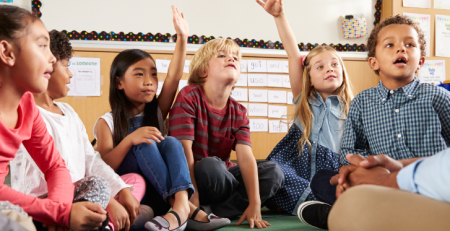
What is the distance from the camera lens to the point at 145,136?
1.14 metres

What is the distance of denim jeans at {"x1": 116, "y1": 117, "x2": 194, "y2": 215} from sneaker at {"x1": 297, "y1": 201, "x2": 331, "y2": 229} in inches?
14.8

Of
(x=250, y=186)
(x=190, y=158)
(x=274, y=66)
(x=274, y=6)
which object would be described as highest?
(x=274, y=6)

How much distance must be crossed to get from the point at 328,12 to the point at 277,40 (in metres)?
0.45

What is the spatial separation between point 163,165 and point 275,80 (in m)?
1.50

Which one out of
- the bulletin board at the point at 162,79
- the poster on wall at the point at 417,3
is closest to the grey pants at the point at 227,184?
the bulletin board at the point at 162,79

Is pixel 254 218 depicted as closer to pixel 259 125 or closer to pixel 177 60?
pixel 177 60

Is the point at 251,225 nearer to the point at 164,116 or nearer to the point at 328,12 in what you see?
the point at 164,116

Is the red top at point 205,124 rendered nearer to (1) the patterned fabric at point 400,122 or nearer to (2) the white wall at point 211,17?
(1) the patterned fabric at point 400,122

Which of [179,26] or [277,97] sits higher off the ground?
[179,26]

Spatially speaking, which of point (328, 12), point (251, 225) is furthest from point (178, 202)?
point (328, 12)

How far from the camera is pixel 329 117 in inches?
59.3

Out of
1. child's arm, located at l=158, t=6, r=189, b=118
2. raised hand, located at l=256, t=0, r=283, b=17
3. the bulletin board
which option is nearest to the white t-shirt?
child's arm, located at l=158, t=6, r=189, b=118

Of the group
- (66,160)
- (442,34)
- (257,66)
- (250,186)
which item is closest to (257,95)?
(257,66)

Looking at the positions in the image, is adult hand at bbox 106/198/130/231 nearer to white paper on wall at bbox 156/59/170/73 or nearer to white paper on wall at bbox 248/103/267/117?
white paper on wall at bbox 156/59/170/73
